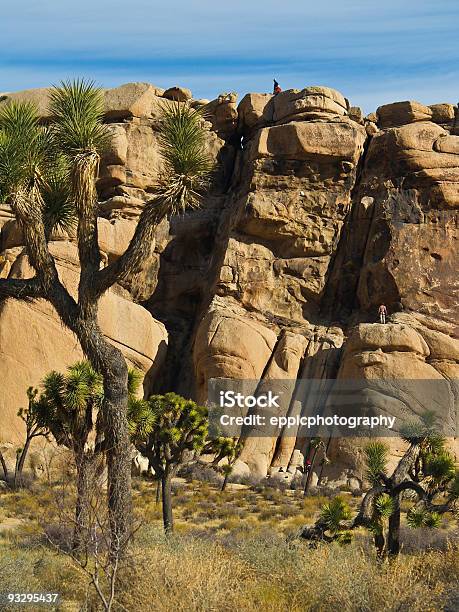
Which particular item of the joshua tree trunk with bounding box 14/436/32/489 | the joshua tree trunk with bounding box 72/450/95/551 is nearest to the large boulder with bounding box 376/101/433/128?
the joshua tree trunk with bounding box 14/436/32/489

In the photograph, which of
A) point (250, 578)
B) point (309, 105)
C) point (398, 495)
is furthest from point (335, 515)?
point (309, 105)

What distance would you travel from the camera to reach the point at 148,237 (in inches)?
532

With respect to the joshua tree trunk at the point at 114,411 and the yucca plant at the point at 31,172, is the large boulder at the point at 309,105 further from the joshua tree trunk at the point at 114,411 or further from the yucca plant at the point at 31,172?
the joshua tree trunk at the point at 114,411

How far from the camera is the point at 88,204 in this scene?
13492mm

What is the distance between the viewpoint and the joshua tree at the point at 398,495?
42.9 ft

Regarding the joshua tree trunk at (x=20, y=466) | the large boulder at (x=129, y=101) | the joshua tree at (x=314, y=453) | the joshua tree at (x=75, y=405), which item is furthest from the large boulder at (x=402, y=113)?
the joshua tree at (x=75, y=405)

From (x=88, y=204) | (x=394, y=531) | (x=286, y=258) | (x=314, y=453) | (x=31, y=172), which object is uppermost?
(x=286, y=258)

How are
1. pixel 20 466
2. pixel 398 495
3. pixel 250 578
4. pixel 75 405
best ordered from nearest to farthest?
1. pixel 250 578
2. pixel 398 495
3. pixel 75 405
4. pixel 20 466

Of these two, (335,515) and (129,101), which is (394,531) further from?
(129,101)

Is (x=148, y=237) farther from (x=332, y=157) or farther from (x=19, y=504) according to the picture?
(x=332, y=157)

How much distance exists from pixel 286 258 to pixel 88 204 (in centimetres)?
2218

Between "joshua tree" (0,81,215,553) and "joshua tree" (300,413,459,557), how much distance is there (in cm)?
288

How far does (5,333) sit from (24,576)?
17.8 metres

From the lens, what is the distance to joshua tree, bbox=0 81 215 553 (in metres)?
13.3
